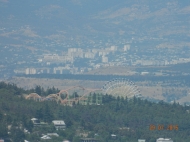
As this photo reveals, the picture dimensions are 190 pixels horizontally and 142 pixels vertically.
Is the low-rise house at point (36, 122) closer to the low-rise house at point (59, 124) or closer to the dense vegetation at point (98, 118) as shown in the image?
the dense vegetation at point (98, 118)

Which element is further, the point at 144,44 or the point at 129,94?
the point at 144,44

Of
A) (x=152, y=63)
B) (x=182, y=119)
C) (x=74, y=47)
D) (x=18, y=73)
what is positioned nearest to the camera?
(x=182, y=119)

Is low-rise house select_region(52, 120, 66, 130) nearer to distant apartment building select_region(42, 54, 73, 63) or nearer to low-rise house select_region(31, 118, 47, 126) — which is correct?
low-rise house select_region(31, 118, 47, 126)

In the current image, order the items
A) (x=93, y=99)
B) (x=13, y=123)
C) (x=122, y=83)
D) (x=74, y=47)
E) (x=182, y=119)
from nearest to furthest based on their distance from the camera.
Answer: (x=13, y=123), (x=182, y=119), (x=93, y=99), (x=122, y=83), (x=74, y=47)

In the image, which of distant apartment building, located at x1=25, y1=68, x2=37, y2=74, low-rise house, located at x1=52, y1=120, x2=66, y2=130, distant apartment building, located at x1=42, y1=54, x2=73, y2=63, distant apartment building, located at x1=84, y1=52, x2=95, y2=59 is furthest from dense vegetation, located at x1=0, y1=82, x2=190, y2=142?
distant apartment building, located at x1=84, y1=52, x2=95, y2=59

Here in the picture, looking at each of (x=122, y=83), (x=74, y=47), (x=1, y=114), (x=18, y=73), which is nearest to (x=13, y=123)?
(x=1, y=114)

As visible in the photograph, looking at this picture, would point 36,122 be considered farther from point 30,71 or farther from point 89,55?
point 89,55

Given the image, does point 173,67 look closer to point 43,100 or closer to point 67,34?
point 67,34

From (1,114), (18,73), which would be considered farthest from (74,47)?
(1,114)
